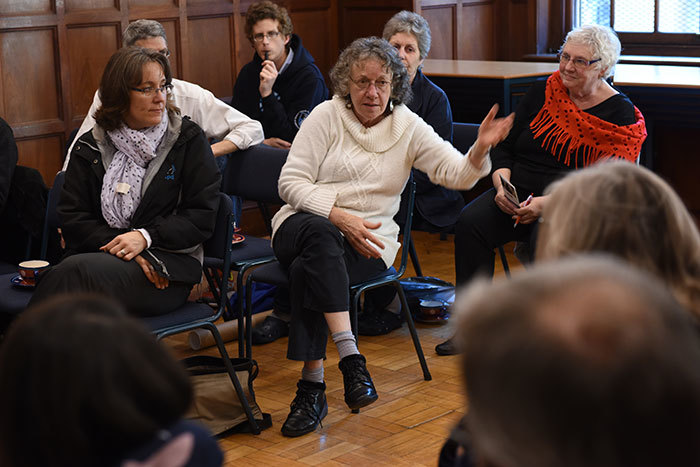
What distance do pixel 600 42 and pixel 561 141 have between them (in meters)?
0.42

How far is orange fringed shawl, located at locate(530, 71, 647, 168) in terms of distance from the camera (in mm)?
3625

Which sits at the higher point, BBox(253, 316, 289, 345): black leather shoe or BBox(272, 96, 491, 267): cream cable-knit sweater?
BBox(272, 96, 491, 267): cream cable-knit sweater

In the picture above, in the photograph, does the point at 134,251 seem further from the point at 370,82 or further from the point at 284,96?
the point at 284,96

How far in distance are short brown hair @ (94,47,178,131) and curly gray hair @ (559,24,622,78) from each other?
1.66 metres

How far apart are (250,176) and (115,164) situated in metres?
0.75

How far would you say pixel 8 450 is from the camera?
3.13 feet

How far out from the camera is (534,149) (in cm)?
378

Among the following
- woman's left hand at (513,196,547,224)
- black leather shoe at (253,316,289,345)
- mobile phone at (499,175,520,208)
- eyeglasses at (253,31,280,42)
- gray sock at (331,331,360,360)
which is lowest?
black leather shoe at (253,316,289,345)

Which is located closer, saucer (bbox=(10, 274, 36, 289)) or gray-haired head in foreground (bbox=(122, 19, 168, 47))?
saucer (bbox=(10, 274, 36, 289))

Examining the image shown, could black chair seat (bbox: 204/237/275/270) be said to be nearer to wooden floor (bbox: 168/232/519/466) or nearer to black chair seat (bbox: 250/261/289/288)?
black chair seat (bbox: 250/261/289/288)

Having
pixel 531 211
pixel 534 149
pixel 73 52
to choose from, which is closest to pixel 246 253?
pixel 531 211

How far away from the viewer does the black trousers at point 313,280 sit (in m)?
3.15

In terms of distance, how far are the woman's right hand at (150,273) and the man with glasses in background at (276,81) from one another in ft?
5.44

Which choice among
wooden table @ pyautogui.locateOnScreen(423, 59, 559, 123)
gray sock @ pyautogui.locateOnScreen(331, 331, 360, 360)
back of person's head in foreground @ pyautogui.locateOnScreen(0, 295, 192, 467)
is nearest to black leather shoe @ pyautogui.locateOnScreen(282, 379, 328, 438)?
gray sock @ pyautogui.locateOnScreen(331, 331, 360, 360)
